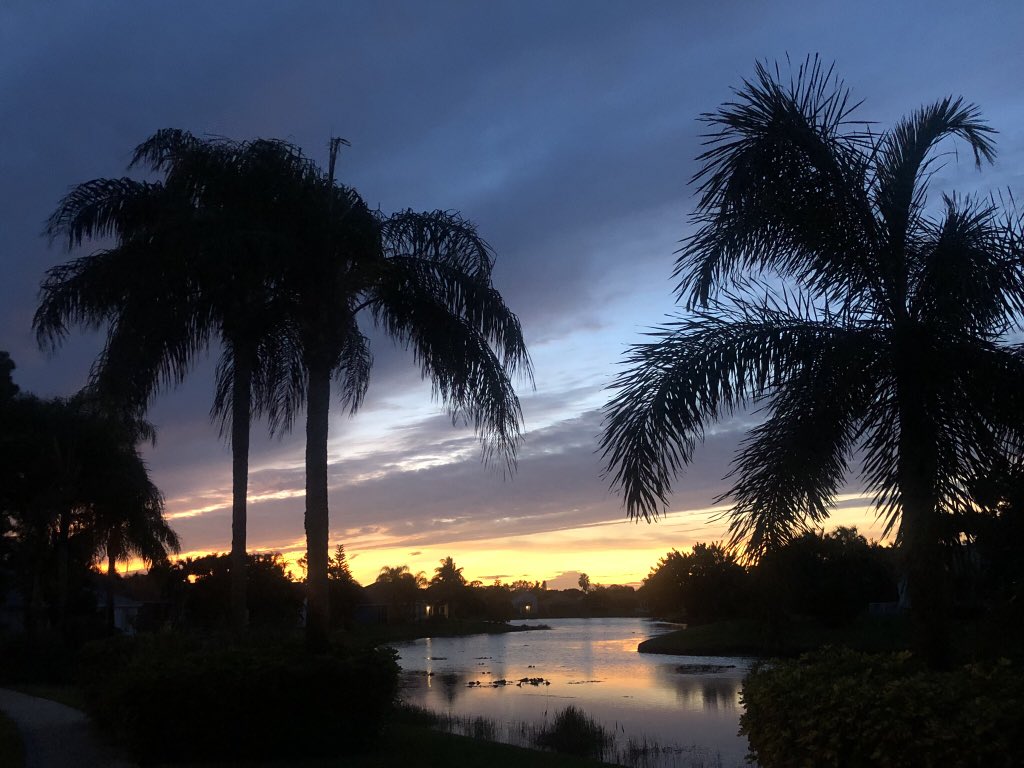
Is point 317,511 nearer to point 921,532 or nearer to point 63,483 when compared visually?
point 921,532

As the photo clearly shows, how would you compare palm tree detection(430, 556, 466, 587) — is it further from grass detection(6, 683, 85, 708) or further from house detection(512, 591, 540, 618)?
grass detection(6, 683, 85, 708)

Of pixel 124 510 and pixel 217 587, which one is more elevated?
pixel 124 510

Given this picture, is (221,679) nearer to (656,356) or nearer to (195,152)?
(656,356)

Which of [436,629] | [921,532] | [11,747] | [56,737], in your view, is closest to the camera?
[921,532]

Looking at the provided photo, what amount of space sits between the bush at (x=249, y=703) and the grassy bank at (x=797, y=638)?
1712 centimetres

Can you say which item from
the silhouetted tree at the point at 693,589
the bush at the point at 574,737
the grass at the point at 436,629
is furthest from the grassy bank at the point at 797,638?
the grass at the point at 436,629

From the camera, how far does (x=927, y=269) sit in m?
9.54

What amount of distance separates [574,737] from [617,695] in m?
13.0

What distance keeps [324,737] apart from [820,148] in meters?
8.67

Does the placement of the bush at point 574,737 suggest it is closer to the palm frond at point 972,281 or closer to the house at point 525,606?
the palm frond at point 972,281

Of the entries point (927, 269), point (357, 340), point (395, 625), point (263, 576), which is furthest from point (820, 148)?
point (395, 625)

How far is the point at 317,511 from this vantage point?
13648 millimetres

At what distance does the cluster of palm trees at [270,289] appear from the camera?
46.4 ft

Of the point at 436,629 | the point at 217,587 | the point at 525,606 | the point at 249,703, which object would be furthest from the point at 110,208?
the point at 525,606
